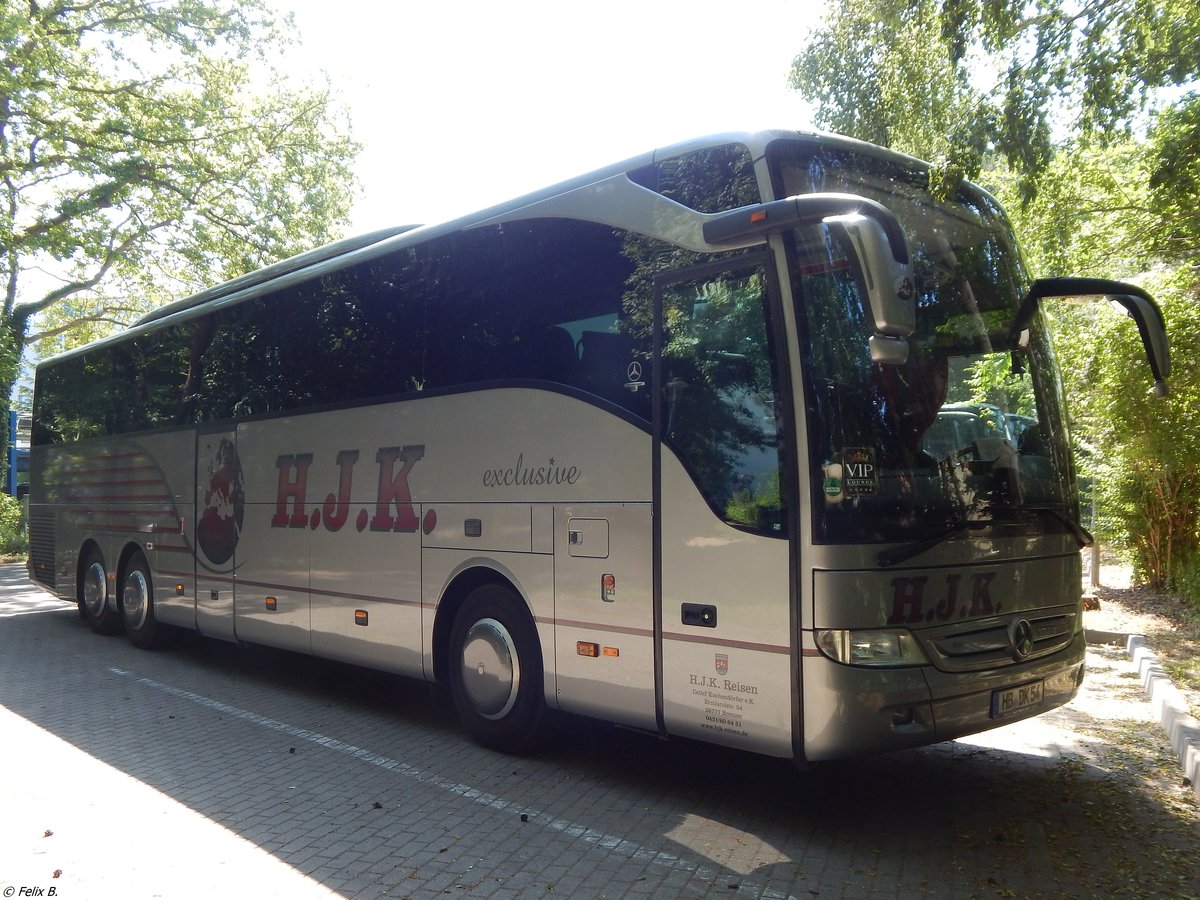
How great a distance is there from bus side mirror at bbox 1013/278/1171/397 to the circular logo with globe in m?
7.37

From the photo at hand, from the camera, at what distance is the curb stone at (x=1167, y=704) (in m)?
6.16

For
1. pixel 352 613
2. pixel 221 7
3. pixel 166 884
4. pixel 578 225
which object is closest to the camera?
pixel 166 884

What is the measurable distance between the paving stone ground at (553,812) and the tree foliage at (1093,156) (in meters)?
3.71

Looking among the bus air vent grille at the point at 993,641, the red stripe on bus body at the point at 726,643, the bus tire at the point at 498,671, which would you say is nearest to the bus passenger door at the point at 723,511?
the red stripe on bus body at the point at 726,643

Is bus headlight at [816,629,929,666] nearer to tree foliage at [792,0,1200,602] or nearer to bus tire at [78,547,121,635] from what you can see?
tree foliage at [792,0,1200,602]

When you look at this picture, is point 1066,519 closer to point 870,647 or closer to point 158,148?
point 870,647

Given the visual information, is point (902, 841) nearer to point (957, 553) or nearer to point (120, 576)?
point (957, 553)

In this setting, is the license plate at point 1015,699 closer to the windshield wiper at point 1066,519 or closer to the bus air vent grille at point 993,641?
the bus air vent grille at point 993,641

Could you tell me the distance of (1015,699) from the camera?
5434mm

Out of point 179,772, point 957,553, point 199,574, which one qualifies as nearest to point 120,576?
point 199,574

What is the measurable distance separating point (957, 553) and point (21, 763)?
20.0ft

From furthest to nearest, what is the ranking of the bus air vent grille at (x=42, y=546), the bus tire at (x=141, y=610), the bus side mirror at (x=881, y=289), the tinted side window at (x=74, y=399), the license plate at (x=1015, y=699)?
the bus air vent grille at (x=42, y=546) < the tinted side window at (x=74, y=399) < the bus tire at (x=141, y=610) < the license plate at (x=1015, y=699) < the bus side mirror at (x=881, y=289)

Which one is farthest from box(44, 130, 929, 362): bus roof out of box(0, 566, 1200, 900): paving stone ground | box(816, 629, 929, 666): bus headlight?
box(0, 566, 1200, 900): paving stone ground

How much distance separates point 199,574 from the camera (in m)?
10.8
